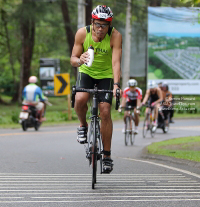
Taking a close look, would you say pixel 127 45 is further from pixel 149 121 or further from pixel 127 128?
pixel 127 128

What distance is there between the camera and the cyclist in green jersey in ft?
24.5

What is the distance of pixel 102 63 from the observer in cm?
768

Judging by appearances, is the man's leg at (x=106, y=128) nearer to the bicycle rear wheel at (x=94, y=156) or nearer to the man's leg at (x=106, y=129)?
the man's leg at (x=106, y=129)

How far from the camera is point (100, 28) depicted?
7.46m

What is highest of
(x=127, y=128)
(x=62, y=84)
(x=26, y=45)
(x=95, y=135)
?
(x=26, y=45)

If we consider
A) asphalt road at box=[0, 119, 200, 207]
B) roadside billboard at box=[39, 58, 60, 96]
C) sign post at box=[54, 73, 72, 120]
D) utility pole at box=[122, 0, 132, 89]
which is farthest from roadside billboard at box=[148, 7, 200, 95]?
asphalt road at box=[0, 119, 200, 207]

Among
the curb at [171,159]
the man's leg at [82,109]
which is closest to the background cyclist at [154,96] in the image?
the curb at [171,159]

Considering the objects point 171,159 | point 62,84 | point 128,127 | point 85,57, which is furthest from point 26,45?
point 85,57

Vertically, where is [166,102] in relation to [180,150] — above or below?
above

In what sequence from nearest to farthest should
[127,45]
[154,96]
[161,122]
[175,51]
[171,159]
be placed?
1. [171,159]
2. [154,96]
3. [161,122]
4. [127,45]
5. [175,51]

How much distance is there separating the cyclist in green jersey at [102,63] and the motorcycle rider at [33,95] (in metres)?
12.2

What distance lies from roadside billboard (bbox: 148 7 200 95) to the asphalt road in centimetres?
2495

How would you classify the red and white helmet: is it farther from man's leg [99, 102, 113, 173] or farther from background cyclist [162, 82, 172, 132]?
background cyclist [162, 82, 172, 132]

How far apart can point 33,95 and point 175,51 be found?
63.5 ft
